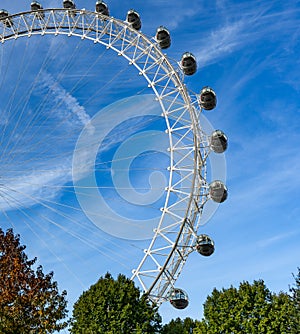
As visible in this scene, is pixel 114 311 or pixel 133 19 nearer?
pixel 114 311

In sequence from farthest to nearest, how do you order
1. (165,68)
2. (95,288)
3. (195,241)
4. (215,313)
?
(215,313) < (165,68) < (95,288) < (195,241)

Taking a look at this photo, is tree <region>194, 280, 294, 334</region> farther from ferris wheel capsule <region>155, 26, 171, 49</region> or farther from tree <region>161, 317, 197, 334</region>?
ferris wheel capsule <region>155, 26, 171, 49</region>

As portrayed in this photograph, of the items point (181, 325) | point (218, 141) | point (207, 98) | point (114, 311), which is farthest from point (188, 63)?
point (181, 325)

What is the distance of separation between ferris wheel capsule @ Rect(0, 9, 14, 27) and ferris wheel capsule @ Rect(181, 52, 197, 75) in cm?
1151

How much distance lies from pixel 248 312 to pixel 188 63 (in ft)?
49.0

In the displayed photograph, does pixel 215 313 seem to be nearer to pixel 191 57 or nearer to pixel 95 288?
pixel 95 288

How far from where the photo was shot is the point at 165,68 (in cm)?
2356

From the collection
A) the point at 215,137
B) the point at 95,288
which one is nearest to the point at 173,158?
the point at 215,137

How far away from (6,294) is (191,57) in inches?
629

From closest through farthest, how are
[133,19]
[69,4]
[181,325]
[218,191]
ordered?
1. [218,191]
2. [133,19]
3. [69,4]
4. [181,325]

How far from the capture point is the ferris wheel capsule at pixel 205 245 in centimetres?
1994

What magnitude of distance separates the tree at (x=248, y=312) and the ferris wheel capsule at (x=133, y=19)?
1747 centimetres

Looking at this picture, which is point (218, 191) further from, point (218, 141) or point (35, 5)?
point (35, 5)

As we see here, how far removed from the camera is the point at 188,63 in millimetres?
23188
